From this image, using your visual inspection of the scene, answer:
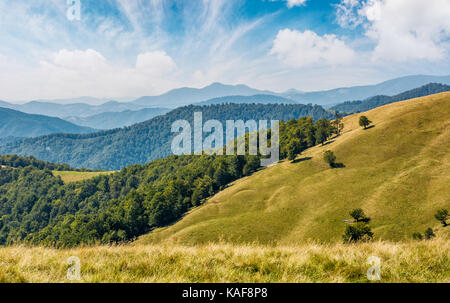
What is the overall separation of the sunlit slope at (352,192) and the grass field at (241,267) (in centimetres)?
4139

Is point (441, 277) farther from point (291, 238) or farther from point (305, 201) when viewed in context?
point (305, 201)

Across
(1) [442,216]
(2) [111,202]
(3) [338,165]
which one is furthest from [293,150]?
(2) [111,202]

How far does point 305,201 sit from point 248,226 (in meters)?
18.6

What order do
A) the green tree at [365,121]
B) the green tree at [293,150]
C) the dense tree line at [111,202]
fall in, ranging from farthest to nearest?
the green tree at [293,150] < the green tree at [365,121] < the dense tree line at [111,202]

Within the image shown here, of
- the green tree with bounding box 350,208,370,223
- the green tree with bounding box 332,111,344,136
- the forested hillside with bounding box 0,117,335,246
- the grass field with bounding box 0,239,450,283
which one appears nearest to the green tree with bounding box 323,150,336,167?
the forested hillside with bounding box 0,117,335,246

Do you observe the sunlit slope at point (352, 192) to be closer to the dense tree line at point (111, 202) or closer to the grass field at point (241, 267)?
the dense tree line at point (111, 202)

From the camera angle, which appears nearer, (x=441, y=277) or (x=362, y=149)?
(x=441, y=277)

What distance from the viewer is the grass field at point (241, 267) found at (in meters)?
5.48

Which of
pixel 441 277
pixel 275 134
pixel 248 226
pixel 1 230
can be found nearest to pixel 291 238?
pixel 248 226

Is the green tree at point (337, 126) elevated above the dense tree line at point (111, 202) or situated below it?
above

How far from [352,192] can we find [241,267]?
6790cm

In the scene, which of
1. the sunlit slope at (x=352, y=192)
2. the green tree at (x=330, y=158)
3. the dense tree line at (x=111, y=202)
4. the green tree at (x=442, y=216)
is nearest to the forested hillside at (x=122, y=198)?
the dense tree line at (x=111, y=202)

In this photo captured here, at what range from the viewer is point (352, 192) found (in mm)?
63844

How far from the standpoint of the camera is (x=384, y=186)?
202ft
